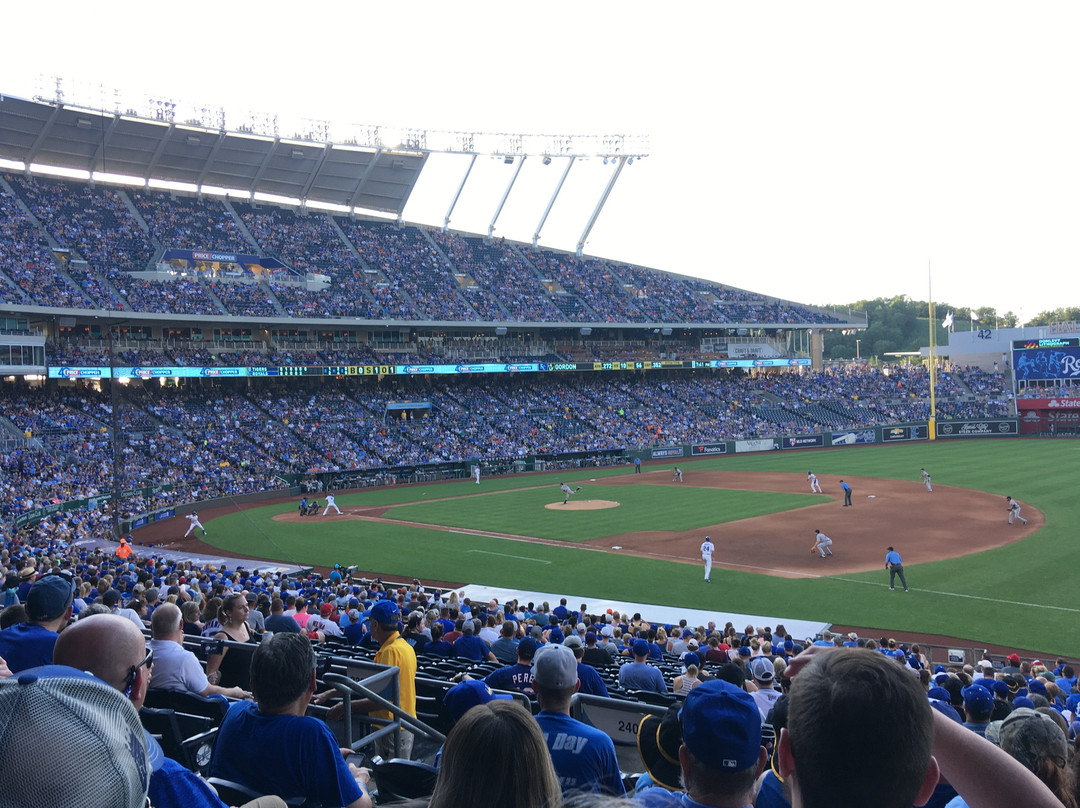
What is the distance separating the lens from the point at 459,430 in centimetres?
5866

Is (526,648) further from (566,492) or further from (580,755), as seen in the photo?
(566,492)

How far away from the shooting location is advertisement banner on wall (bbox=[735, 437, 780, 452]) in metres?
62.1

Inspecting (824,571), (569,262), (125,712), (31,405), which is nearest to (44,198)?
(31,405)

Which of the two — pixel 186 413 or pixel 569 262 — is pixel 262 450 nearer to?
pixel 186 413

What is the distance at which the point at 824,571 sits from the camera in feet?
82.7

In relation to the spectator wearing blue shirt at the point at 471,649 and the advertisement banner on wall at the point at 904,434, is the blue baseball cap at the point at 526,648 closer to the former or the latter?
the spectator wearing blue shirt at the point at 471,649

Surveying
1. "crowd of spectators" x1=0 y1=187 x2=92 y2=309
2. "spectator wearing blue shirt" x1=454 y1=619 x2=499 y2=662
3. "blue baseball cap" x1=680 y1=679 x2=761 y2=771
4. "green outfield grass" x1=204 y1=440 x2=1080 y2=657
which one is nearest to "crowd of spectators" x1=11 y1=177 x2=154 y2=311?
"crowd of spectators" x1=0 y1=187 x2=92 y2=309

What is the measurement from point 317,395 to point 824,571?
4276cm

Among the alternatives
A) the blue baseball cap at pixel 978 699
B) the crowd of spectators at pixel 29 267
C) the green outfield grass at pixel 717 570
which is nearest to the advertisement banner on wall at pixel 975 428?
the green outfield grass at pixel 717 570

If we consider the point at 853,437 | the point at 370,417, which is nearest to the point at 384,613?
the point at 370,417

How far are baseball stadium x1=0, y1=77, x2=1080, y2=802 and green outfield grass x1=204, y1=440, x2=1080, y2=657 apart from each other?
205 millimetres

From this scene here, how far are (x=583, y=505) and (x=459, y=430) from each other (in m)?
21.0

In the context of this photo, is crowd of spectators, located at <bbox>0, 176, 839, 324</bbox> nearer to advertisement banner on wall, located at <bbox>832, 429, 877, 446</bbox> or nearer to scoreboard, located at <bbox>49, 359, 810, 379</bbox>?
scoreboard, located at <bbox>49, 359, 810, 379</bbox>

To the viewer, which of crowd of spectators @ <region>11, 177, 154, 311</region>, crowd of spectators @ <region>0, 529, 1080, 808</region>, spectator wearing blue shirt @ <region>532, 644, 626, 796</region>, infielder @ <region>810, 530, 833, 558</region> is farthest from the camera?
crowd of spectators @ <region>11, 177, 154, 311</region>
